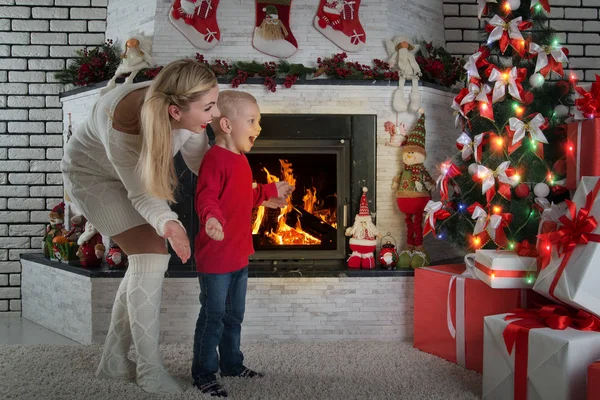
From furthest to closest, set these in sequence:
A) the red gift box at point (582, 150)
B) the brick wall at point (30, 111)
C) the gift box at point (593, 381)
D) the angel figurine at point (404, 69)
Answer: the brick wall at point (30, 111)
the angel figurine at point (404, 69)
the red gift box at point (582, 150)
the gift box at point (593, 381)

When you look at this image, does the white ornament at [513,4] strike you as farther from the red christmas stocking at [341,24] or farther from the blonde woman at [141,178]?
the blonde woman at [141,178]

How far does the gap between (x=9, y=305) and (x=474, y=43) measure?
12.2ft

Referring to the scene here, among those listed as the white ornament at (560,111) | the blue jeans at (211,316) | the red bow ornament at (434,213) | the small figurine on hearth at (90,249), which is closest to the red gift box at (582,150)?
the white ornament at (560,111)

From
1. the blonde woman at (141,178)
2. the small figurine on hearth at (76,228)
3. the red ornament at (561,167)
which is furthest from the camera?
the small figurine on hearth at (76,228)

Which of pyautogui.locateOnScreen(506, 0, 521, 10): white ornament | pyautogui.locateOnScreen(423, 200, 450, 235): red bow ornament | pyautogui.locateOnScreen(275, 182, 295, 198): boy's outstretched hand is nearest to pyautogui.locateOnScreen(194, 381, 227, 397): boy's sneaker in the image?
pyautogui.locateOnScreen(275, 182, 295, 198): boy's outstretched hand

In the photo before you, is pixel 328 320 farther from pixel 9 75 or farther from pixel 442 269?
pixel 9 75

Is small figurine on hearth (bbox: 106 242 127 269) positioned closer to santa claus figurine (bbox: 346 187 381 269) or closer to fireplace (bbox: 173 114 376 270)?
fireplace (bbox: 173 114 376 270)

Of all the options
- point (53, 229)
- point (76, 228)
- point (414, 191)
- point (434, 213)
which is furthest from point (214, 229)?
point (53, 229)

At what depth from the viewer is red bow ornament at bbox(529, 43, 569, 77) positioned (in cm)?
312

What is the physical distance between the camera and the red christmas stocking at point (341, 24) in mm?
3783

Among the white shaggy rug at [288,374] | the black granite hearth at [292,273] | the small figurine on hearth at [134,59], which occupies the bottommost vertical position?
the white shaggy rug at [288,374]

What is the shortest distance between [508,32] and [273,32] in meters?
1.33

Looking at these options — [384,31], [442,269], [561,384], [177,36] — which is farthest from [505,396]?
[177,36]

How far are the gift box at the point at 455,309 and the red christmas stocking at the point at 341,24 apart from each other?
141 centimetres
